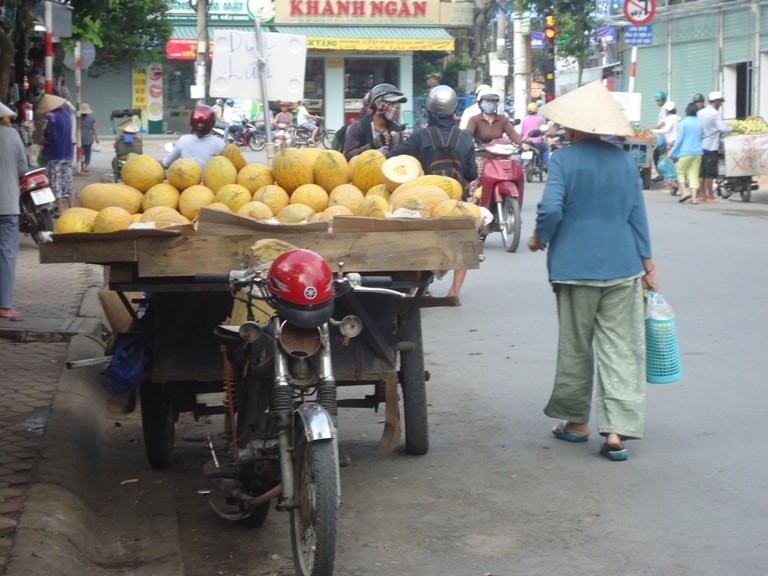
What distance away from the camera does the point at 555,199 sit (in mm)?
5953

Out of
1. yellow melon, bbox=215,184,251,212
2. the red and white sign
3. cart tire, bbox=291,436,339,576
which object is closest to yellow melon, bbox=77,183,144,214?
yellow melon, bbox=215,184,251,212

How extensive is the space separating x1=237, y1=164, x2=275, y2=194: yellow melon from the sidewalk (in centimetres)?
165

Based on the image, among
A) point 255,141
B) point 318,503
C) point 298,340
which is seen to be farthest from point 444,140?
point 255,141

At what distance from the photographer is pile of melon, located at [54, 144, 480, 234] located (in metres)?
5.52

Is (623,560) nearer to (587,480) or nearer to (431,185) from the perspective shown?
(587,480)

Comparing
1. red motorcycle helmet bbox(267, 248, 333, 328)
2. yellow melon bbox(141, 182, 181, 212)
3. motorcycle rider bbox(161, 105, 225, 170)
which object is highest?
motorcycle rider bbox(161, 105, 225, 170)

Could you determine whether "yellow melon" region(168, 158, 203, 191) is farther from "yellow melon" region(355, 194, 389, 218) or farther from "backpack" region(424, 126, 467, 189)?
"backpack" region(424, 126, 467, 189)

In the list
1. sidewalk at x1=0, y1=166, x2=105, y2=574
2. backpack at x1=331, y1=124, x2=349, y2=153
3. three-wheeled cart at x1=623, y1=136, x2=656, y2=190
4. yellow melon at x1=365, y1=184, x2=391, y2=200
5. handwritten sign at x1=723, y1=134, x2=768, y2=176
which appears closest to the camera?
sidewalk at x1=0, y1=166, x2=105, y2=574

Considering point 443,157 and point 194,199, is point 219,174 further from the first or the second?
point 443,157

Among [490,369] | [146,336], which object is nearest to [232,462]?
[146,336]

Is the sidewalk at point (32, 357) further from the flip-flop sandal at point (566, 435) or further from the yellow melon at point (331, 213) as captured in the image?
the flip-flop sandal at point (566, 435)

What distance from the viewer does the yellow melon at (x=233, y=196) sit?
581 cm

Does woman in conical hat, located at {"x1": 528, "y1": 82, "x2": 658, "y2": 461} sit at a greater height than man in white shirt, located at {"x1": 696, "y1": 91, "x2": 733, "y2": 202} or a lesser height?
lesser

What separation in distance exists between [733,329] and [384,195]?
4.29m
